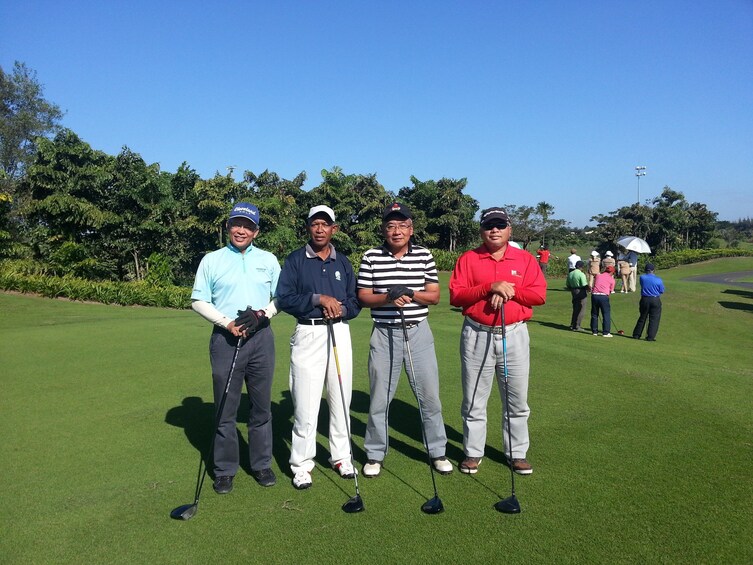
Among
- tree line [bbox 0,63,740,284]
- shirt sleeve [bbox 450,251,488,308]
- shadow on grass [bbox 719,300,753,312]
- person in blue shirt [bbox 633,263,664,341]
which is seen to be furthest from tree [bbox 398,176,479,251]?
shirt sleeve [bbox 450,251,488,308]

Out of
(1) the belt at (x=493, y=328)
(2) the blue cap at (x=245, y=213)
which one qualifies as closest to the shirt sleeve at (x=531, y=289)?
(1) the belt at (x=493, y=328)

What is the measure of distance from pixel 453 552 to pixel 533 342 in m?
7.46

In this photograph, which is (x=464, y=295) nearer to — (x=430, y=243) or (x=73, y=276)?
Result: (x=73, y=276)

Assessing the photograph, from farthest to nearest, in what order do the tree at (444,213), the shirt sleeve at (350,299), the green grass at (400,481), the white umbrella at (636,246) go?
the tree at (444,213)
the white umbrella at (636,246)
the shirt sleeve at (350,299)
the green grass at (400,481)

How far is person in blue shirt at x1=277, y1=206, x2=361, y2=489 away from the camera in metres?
4.29

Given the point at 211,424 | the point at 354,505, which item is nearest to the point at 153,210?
the point at 211,424

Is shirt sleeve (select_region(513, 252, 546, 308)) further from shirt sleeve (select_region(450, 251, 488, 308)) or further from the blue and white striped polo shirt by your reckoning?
the blue and white striped polo shirt

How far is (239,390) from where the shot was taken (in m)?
4.35

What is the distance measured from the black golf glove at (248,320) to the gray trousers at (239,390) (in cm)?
23

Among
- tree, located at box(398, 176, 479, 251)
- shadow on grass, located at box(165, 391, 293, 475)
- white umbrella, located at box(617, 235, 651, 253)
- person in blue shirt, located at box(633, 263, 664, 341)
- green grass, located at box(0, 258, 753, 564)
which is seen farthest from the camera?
tree, located at box(398, 176, 479, 251)

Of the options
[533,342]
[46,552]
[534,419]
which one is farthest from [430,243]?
[46,552]

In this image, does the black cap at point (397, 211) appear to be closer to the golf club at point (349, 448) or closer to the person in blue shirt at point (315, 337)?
the person in blue shirt at point (315, 337)

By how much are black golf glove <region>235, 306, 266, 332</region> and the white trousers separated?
0.36 m

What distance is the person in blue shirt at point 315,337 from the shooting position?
429 centimetres
